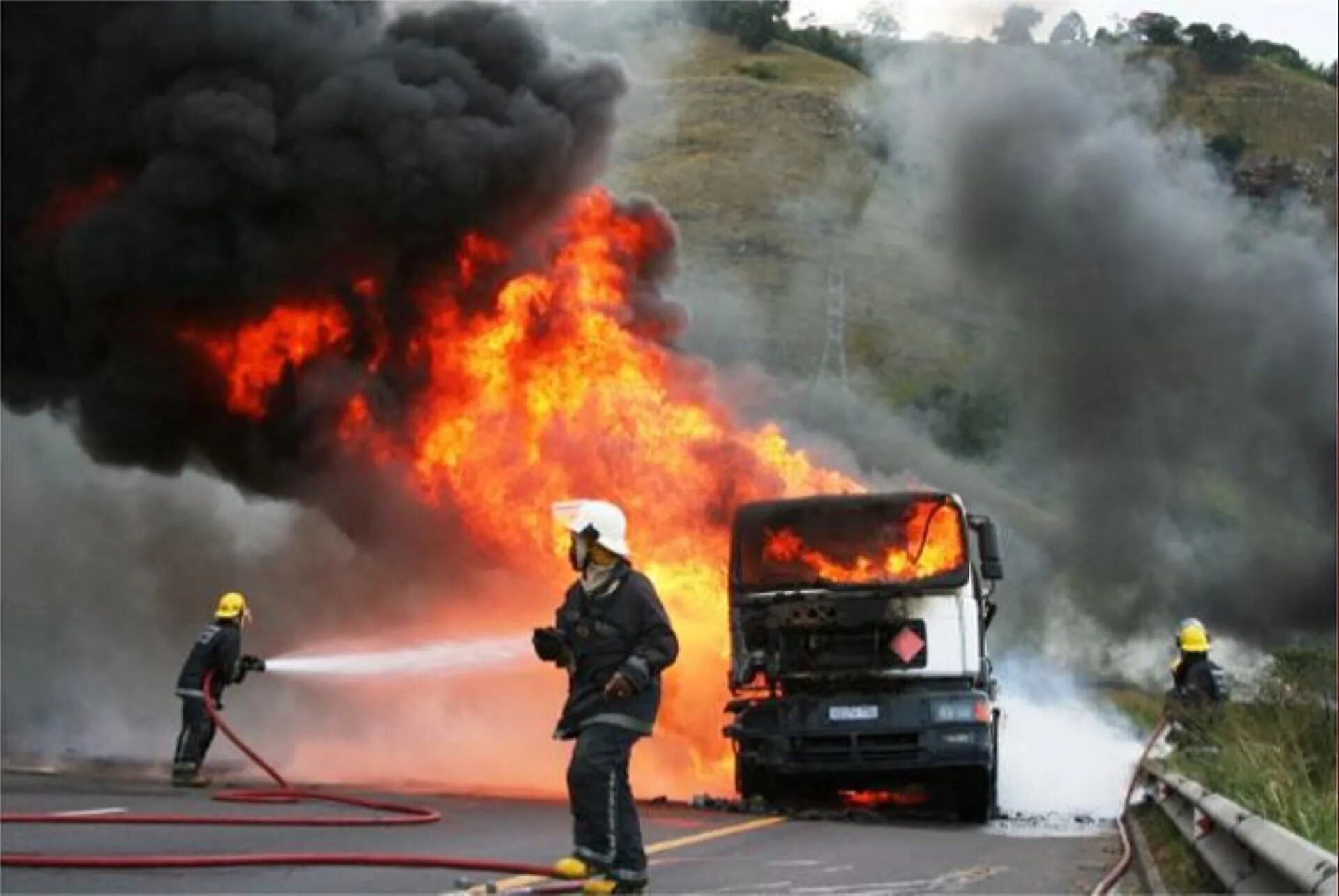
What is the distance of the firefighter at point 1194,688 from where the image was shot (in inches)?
576

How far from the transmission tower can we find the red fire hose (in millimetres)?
52084

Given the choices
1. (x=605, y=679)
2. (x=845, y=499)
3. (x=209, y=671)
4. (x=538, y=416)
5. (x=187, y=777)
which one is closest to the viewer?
(x=605, y=679)

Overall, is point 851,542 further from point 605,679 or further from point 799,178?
point 799,178

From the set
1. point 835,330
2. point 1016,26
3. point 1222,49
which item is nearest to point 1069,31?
point 1016,26

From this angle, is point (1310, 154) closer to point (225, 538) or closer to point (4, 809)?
point (225, 538)

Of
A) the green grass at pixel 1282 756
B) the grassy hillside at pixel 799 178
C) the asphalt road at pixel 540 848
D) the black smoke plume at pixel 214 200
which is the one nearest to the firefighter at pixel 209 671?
the asphalt road at pixel 540 848

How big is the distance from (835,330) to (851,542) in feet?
199

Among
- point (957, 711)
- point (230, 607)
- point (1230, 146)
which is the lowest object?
point (957, 711)

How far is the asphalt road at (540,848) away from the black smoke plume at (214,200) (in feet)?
23.3

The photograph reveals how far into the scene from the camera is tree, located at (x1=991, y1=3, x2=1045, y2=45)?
88.5 feet

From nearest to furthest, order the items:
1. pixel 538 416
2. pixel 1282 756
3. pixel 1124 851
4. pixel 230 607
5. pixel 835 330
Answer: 1. pixel 1124 851
2. pixel 1282 756
3. pixel 230 607
4. pixel 538 416
5. pixel 835 330

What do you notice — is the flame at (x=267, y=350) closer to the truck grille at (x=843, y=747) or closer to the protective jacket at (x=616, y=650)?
the truck grille at (x=843, y=747)

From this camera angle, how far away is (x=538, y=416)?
829 inches

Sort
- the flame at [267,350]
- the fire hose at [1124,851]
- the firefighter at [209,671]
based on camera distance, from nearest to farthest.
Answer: the fire hose at [1124,851], the firefighter at [209,671], the flame at [267,350]
